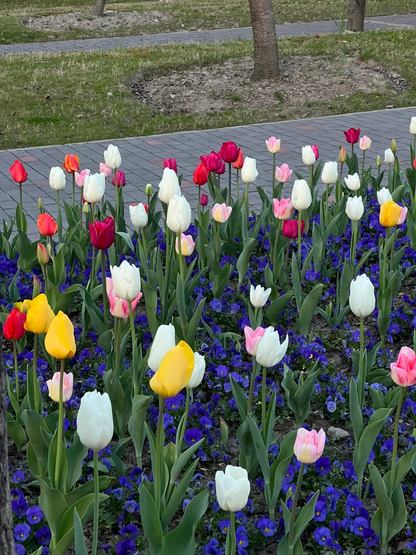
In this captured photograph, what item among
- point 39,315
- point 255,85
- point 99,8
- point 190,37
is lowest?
point 190,37

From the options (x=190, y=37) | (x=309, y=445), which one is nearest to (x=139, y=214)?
(x=309, y=445)

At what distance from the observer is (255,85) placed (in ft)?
33.8

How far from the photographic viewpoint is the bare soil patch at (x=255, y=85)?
383 inches

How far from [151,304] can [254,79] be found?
307 inches

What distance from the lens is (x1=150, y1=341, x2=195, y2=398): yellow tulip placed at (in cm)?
174

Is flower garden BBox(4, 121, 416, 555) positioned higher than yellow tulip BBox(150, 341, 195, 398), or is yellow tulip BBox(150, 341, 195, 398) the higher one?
yellow tulip BBox(150, 341, 195, 398)

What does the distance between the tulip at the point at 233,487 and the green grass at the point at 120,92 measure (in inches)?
268

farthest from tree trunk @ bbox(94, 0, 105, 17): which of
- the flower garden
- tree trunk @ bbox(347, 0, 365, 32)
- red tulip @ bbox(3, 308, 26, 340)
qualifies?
red tulip @ bbox(3, 308, 26, 340)

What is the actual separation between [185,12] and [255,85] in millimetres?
9102

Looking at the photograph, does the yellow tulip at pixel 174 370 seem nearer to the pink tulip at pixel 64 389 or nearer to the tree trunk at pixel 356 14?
the pink tulip at pixel 64 389

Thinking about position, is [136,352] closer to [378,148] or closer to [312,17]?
[378,148]

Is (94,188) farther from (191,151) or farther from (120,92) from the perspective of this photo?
(120,92)

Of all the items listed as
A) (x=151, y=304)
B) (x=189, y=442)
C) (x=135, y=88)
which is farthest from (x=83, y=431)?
(x=135, y=88)

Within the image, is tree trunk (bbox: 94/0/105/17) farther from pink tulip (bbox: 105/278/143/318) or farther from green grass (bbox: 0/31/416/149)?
pink tulip (bbox: 105/278/143/318)
